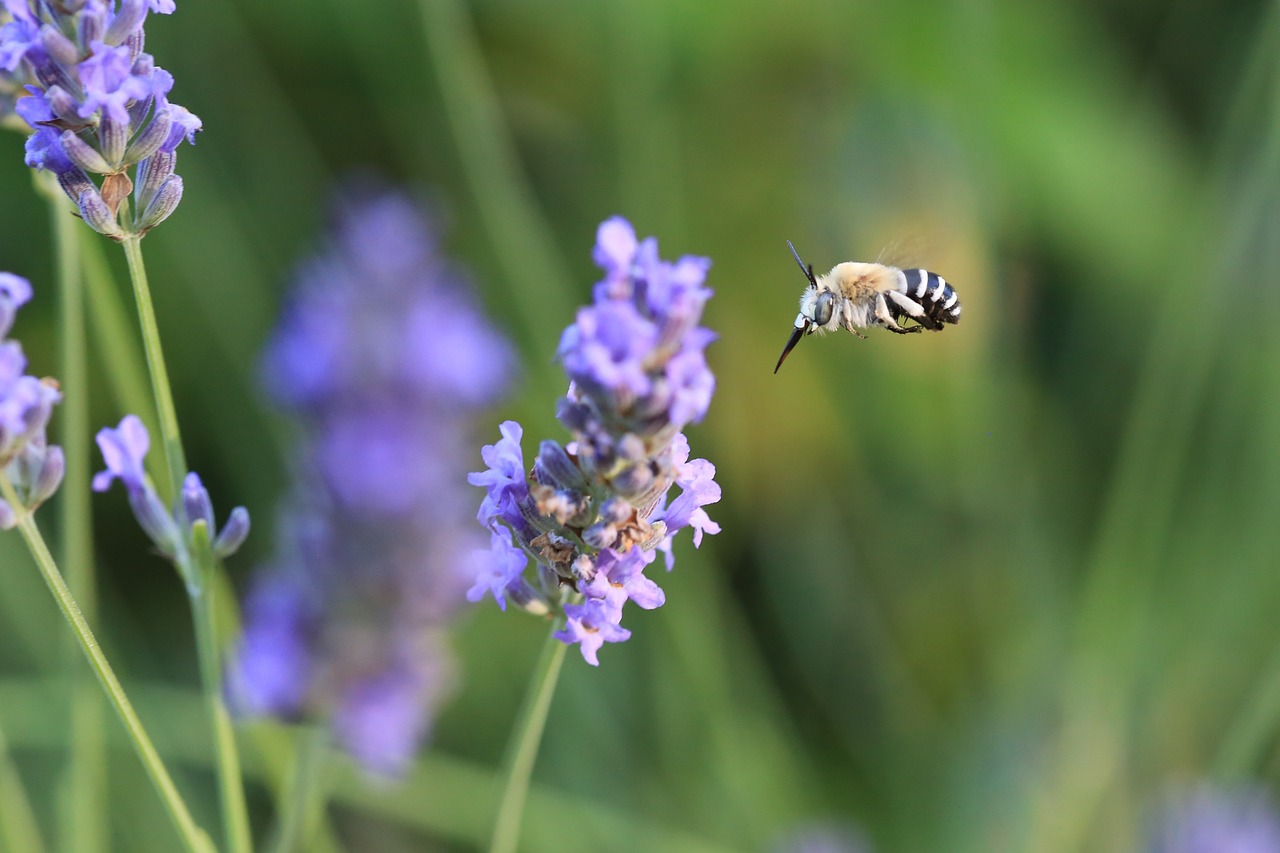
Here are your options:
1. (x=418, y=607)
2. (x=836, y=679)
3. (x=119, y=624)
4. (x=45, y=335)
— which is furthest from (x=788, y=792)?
(x=45, y=335)

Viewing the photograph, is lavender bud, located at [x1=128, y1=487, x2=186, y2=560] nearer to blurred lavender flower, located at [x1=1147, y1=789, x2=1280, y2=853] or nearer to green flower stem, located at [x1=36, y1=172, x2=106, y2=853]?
green flower stem, located at [x1=36, y1=172, x2=106, y2=853]

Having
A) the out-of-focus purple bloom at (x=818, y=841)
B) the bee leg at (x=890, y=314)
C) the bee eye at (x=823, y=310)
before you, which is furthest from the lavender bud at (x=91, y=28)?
the out-of-focus purple bloom at (x=818, y=841)

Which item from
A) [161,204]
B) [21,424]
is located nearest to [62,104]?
[161,204]

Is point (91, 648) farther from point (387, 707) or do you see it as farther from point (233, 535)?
point (387, 707)

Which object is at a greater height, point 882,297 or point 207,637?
point 882,297

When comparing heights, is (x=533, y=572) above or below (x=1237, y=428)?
below

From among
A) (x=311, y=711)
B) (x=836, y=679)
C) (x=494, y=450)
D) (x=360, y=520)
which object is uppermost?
(x=836, y=679)

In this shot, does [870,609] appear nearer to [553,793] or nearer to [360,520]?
[553,793]
